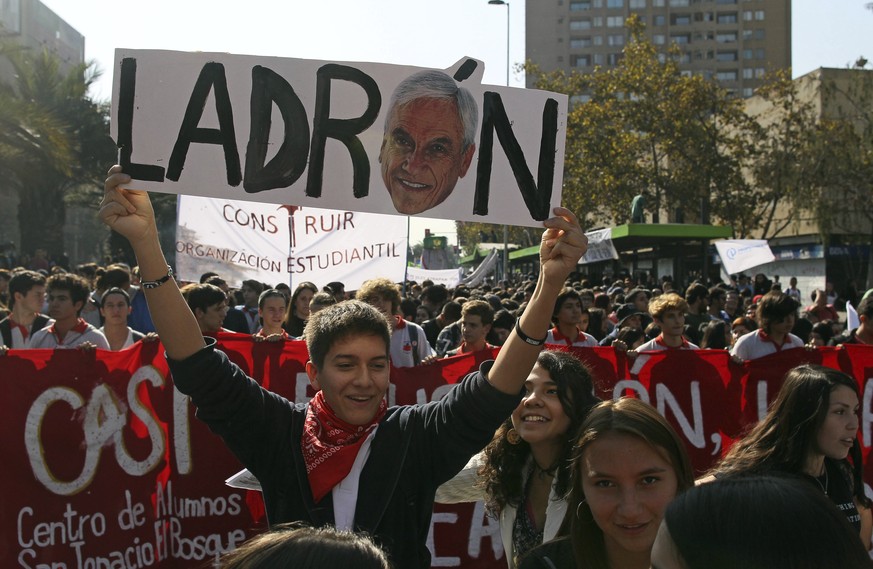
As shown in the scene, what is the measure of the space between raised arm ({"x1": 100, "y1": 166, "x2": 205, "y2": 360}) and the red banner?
2.72 metres

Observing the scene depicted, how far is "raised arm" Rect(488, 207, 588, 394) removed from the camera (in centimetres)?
239

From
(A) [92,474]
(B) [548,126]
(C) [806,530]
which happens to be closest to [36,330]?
(A) [92,474]

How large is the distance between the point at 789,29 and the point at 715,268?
74616 mm

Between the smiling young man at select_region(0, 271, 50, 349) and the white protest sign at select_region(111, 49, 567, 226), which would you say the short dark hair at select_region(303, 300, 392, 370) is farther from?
the smiling young man at select_region(0, 271, 50, 349)

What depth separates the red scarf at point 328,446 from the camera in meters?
2.34

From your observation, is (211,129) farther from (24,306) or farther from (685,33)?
(685,33)

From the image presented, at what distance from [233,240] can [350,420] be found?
22.6 ft

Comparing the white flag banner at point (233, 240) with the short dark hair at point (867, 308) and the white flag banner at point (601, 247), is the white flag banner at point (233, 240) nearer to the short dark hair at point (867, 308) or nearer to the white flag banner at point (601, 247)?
the short dark hair at point (867, 308)

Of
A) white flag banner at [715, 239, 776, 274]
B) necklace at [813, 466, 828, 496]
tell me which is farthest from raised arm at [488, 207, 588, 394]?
white flag banner at [715, 239, 776, 274]

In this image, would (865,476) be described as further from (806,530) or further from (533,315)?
(806,530)

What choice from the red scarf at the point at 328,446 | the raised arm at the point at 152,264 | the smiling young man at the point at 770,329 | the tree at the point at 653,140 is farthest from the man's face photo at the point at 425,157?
the tree at the point at 653,140

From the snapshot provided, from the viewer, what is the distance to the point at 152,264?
2.49 meters

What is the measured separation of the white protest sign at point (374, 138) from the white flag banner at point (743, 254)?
1512 cm

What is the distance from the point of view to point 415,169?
3.18m
